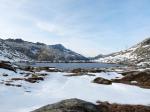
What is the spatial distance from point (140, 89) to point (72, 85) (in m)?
10.4

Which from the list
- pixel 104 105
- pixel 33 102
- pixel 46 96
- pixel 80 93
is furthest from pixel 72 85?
pixel 104 105

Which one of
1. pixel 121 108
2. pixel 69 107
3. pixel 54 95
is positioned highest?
pixel 69 107

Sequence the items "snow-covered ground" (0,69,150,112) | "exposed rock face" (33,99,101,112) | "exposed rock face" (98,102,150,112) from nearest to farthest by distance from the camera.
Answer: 1. "exposed rock face" (33,99,101,112)
2. "exposed rock face" (98,102,150,112)
3. "snow-covered ground" (0,69,150,112)

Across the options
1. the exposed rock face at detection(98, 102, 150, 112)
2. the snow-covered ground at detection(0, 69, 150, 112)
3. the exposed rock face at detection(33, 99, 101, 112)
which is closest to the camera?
the exposed rock face at detection(33, 99, 101, 112)

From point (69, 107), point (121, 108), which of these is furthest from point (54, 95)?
point (69, 107)

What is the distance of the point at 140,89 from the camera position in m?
43.0

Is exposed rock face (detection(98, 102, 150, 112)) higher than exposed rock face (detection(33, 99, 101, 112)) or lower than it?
lower

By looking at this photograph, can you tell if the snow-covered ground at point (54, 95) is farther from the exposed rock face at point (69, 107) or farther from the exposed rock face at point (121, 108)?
the exposed rock face at point (69, 107)

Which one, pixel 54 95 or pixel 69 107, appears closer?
pixel 69 107

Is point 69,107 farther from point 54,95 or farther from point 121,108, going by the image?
point 54,95

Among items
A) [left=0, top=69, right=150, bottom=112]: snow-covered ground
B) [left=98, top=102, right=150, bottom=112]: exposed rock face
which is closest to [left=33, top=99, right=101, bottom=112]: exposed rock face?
[left=98, top=102, right=150, bottom=112]: exposed rock face

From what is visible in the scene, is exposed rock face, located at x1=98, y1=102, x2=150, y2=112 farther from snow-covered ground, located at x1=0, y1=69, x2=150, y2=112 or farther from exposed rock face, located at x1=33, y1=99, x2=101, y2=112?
exposed rock face, located at x1=33, y1=99, x2=101, y2=112

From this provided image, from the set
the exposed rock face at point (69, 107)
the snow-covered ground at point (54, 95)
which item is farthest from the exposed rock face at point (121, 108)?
the exposed rock face at point (69, 107)

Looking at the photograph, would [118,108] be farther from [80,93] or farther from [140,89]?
[140,89]
